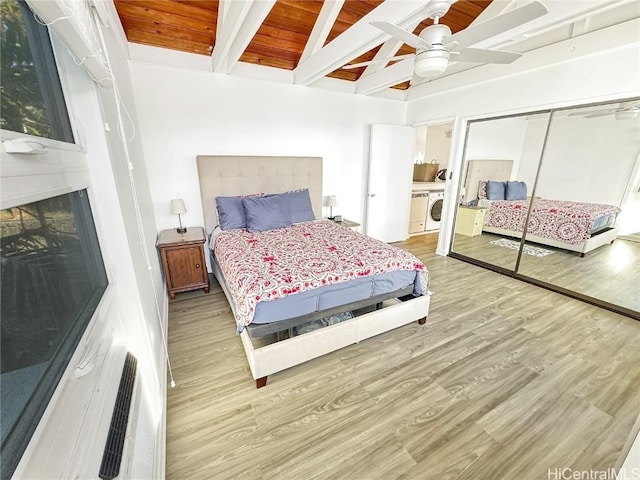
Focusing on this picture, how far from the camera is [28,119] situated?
32.1 inches

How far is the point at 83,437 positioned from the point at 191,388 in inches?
37.5

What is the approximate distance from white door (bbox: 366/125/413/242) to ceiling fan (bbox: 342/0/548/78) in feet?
7.46

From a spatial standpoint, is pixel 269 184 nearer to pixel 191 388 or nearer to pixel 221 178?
pixel 221 178

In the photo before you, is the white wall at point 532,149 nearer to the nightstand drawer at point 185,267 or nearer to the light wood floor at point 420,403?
the light wood floor at point 420,403

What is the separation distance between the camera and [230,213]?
301 centimetres

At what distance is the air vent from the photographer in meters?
0.87

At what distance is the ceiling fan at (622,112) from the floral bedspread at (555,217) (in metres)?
0.87

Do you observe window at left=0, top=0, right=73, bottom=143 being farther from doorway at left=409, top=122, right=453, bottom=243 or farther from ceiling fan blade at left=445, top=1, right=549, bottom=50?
doorway at left=409, top=122, right=453, bottom=243

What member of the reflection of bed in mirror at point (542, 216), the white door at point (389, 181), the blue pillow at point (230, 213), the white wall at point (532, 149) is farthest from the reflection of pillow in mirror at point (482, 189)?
the blue pillow at point (230, 213)

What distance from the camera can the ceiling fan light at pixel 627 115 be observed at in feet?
7.85

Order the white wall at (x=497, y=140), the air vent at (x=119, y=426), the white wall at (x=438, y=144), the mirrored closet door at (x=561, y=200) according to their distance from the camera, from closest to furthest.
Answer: the air vent at (x=119, y=426)
the mirrored closet door at (x=561, y=200)
the white wall at (x=497, y=140)
the white wall at (x=438, y=144)

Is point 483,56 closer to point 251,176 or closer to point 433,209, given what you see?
point 251,176

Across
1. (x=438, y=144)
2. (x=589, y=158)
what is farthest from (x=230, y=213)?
(x=438, y=144)

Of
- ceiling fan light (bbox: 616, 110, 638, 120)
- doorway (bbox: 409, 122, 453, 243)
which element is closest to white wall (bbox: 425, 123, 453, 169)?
doorway (bbox: 409, 122, 453, 243)
